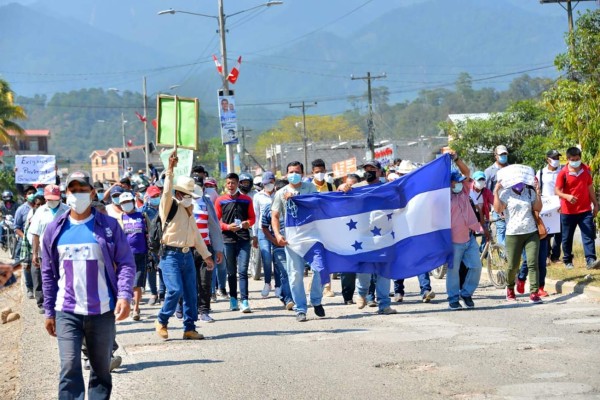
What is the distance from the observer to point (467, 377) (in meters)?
8.56

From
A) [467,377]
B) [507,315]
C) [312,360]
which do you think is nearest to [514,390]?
[467,377]

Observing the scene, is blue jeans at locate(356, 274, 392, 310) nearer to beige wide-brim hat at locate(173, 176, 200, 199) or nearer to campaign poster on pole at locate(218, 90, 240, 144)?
beige wide-brim hat at locate(173, 176, 200, 199)

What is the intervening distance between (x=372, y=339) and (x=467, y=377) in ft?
8.27

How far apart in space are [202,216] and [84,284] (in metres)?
5.83

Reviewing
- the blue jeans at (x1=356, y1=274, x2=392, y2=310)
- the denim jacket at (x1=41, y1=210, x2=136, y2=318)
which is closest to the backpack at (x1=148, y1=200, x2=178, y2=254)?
the blue jeans at (x1=356, y1=274, x2=392, y2=310)

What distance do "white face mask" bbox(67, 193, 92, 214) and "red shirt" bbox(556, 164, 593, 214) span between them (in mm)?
10206

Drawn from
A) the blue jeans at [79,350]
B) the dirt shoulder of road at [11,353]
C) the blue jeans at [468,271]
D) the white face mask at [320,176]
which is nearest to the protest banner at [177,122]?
the dirt shoulder of road at [11,353]

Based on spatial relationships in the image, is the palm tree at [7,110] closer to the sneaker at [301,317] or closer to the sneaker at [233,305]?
the sneaker at [233,305]

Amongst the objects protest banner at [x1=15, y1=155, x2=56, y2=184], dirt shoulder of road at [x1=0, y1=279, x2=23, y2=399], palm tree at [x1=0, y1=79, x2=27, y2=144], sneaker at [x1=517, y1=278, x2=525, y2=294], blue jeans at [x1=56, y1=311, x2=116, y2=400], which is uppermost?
palm tree at [x1=0, y1=79, x2=27, y2=144]

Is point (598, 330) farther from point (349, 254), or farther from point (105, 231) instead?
point (105, 231)

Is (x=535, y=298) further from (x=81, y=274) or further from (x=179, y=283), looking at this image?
(x=81, y=274)

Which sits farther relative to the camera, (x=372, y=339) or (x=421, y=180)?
(x=421, y=180)

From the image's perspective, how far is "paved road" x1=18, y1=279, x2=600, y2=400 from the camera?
8.32 meters

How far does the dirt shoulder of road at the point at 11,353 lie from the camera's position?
395 inches
